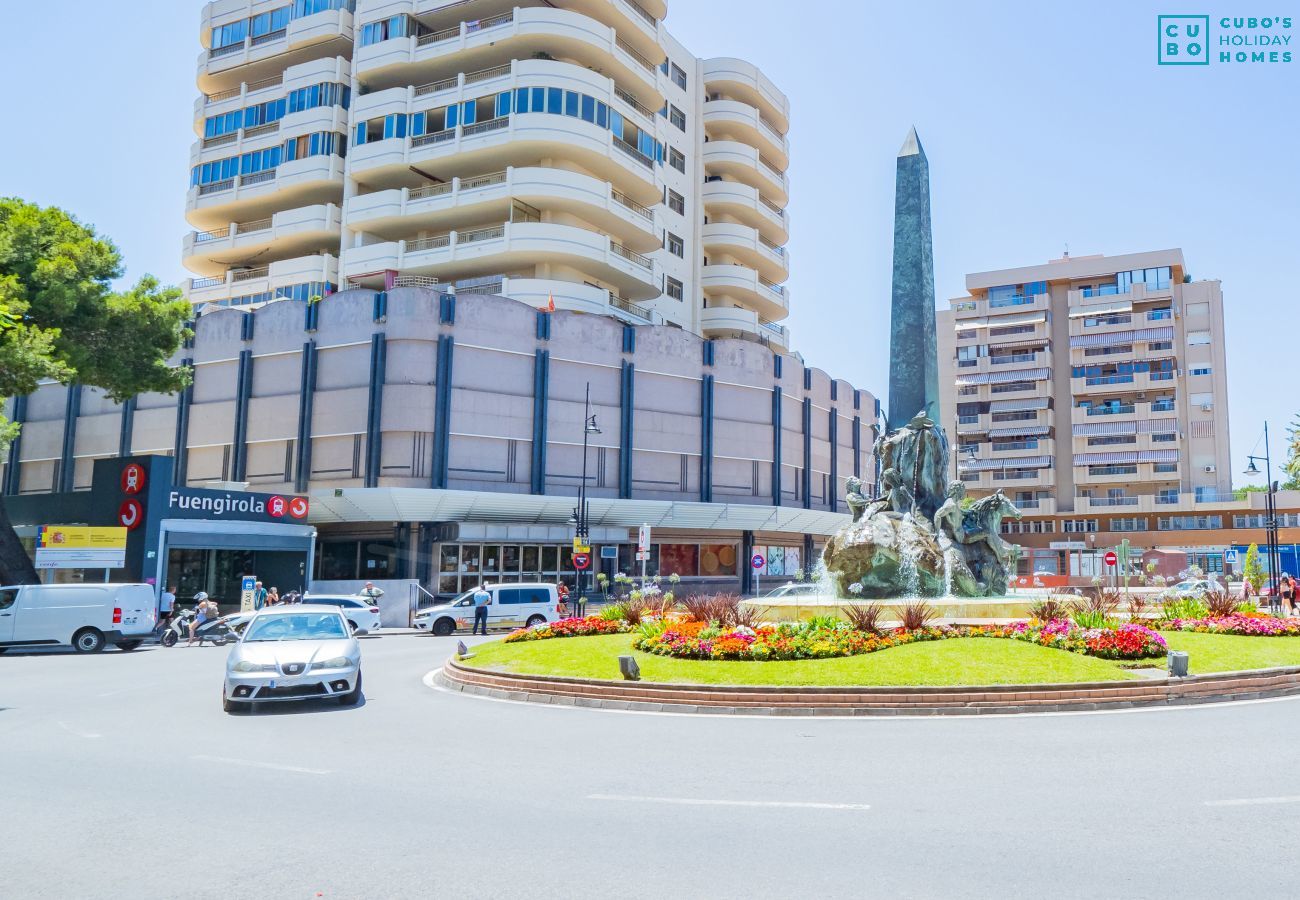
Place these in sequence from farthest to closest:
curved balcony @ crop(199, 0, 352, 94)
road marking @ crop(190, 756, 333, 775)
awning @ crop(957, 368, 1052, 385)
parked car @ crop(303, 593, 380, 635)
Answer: awning @ crop(957, 368, 1052, 385)
curved balcony @ crop(199, 0, 352, 94)
parked car @ crop(303, 593, 380, 635)
road marking @ crop(190, 756, 333, 775)

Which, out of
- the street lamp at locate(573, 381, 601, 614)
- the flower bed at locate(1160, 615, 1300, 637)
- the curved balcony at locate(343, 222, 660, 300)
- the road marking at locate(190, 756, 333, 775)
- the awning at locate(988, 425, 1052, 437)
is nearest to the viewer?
the road marking at locate(190, 756, 333, 775)

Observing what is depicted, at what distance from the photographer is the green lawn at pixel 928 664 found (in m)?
14.3

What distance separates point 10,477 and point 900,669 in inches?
2244

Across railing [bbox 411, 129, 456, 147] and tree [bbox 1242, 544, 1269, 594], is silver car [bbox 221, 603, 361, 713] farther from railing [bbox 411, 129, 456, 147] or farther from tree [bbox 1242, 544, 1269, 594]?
tree [bbox 1242, 544, 1269, 594]

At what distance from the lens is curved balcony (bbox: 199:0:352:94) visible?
57219 mm

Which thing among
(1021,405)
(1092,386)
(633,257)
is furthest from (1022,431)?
(633,257)

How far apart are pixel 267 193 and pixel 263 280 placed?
497cm

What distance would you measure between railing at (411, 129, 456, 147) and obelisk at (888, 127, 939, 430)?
102 ft

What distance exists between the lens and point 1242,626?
19766 millimetres

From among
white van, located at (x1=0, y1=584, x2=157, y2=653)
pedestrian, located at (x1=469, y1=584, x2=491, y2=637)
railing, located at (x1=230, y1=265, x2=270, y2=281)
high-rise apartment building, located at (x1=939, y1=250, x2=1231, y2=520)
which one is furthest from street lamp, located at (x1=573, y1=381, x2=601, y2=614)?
high-rise apartment building, located at (x1=939, y1=250, x2=1231, y2=520)

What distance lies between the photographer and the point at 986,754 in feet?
32.7

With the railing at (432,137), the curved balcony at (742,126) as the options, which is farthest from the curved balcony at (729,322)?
the railing at (432,137)

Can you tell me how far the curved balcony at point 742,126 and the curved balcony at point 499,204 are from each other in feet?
36.0

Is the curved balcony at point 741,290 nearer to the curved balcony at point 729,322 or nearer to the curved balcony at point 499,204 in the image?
the curved balcony at point 729,322
